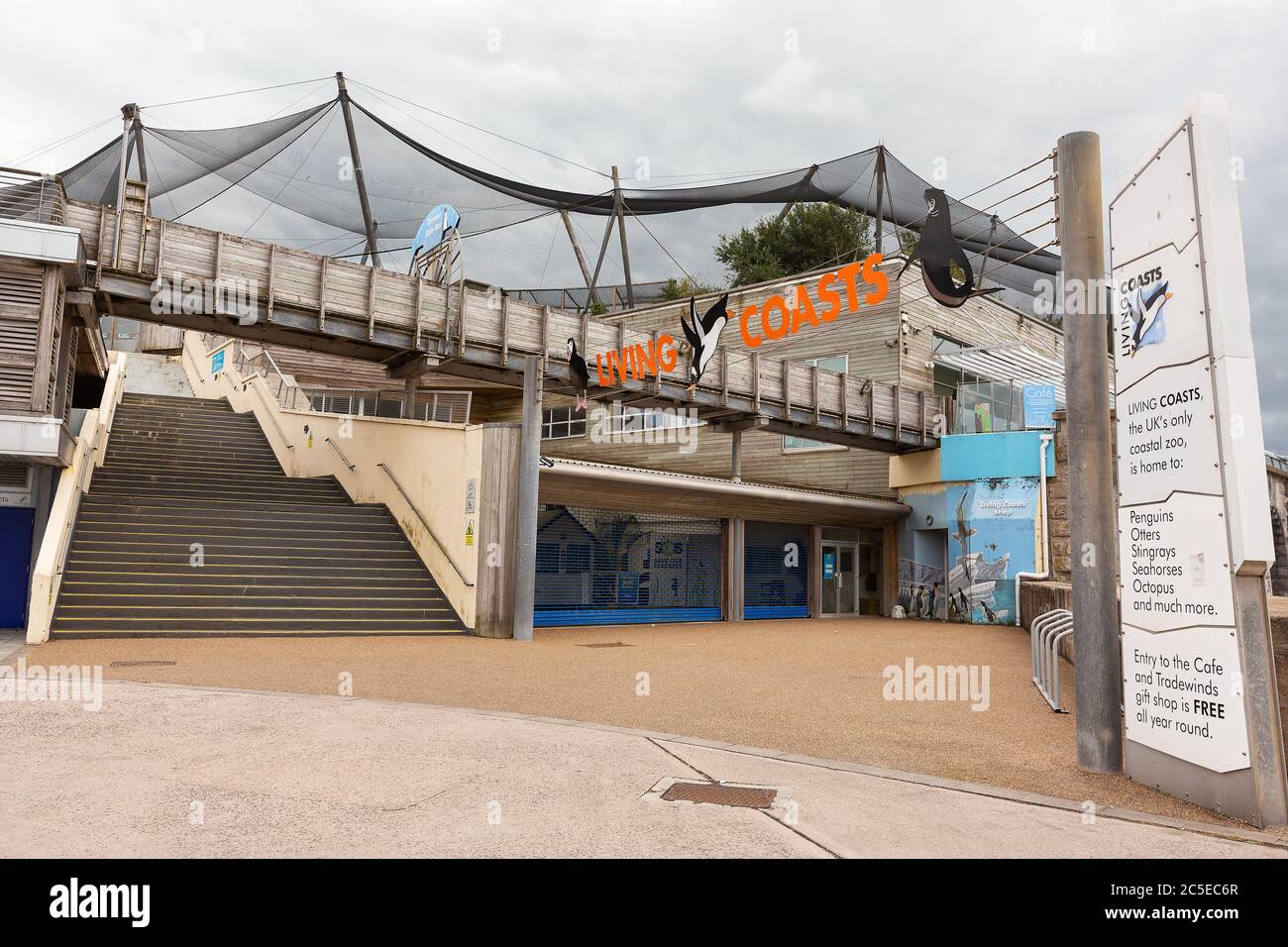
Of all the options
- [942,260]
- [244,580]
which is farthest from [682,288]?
[942,260]

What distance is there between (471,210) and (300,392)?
25.8 ft

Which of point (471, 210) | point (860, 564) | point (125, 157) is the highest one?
point (471, 210)

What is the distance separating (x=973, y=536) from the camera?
22.5m

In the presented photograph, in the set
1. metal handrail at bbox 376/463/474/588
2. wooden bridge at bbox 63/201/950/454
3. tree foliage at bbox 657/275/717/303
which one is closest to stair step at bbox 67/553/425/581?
metal handrail at bbox 376/463/474/588

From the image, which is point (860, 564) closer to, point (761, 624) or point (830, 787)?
point (761, 624)

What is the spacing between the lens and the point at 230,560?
1429 centimetres

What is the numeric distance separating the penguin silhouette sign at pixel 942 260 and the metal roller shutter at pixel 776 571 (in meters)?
12.2

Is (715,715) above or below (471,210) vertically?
below

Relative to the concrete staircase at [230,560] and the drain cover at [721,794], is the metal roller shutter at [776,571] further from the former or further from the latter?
the drain cover at [721,794]

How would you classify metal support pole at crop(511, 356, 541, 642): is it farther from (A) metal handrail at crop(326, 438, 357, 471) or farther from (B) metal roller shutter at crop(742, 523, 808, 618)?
(B) metal roller shutter at crop(742, 523, 808, 618)

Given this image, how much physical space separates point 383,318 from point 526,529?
4.73 metres

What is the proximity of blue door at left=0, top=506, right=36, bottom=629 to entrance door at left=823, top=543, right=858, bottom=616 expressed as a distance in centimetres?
1720

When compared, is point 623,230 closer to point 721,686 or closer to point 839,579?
point 839,579
